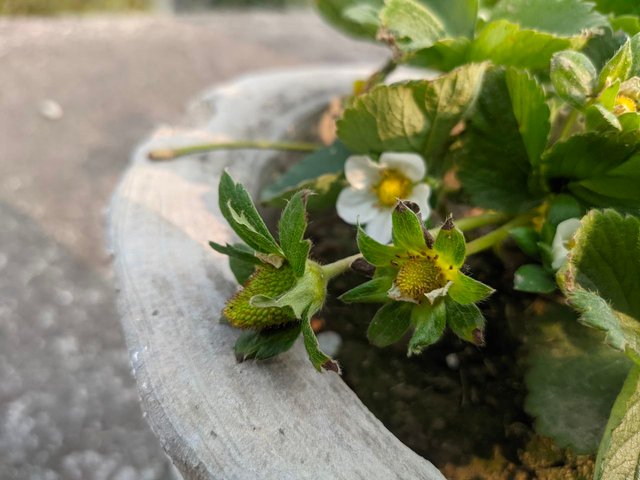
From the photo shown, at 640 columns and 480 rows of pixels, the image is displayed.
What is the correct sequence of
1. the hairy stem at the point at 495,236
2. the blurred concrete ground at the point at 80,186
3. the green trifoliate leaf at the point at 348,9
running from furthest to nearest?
1. the blurred concrete ground at the point at 80,186
2. the green trifoliate leaf at the point at 348,9
3. the hairy stem at the point at 495,236

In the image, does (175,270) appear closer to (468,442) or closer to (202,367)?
(202,367)

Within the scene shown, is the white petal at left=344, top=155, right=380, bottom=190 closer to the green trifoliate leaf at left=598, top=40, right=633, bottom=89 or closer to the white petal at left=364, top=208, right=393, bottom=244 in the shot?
the white petal at left=364, top=208, right=393, bottom=244

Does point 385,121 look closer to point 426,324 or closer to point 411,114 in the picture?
point 411,114

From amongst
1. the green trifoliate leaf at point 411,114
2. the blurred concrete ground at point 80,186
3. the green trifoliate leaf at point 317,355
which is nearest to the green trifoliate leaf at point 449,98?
the green trifoliate leaf at point 411,114

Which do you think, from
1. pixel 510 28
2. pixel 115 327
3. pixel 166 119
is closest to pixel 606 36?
pixel 510 28

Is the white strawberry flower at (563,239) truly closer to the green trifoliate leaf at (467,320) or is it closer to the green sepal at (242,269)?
the green trifoliate leaf at (467,320)

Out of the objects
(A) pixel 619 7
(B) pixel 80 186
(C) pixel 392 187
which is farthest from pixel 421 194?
(B) pixel 80 186

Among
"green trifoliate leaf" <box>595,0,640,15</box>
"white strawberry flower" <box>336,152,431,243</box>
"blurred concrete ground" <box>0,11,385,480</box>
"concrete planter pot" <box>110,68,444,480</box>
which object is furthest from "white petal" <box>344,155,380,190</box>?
"blurred concrete ground" <box>0,11,385,480</box>
